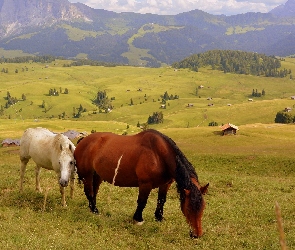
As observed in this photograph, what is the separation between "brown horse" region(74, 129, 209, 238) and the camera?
1105 cm

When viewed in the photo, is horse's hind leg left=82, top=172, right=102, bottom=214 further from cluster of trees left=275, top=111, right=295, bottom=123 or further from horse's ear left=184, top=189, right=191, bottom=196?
cluster of trees left=275, top=111, right=295, bottom=123

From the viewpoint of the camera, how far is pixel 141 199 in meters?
12.7

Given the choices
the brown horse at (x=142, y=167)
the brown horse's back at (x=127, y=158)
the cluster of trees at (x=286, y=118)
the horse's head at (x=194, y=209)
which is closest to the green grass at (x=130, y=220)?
the horse's head at (x=194, y=209)

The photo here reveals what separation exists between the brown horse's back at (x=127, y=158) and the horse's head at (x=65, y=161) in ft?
1.31

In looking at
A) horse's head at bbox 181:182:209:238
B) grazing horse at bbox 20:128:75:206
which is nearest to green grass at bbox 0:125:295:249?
horse's head at bbox 181:182:209:238

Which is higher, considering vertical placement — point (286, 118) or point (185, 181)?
point (185, 181)

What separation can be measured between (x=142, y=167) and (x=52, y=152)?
4647 mm

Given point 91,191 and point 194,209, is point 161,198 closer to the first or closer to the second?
point 194,209

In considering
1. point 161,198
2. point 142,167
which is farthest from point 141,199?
point 142,167

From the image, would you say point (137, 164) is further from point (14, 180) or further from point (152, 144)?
point (14, 180)

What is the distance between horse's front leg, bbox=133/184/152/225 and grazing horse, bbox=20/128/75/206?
3.11m

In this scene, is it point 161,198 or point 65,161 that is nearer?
point 161,198

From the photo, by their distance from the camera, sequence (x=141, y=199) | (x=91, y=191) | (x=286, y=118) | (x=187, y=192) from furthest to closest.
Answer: (x=286, y=118), (x=91, y=191), (x=141, y=199), (x=187, y=192)

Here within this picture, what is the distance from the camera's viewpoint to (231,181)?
2194 centimetres
